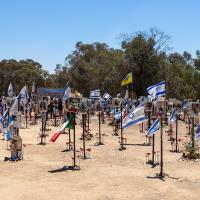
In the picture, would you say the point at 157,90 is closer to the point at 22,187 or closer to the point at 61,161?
the point at 61,161

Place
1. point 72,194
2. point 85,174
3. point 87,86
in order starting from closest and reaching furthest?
point 72,194 < point 85,174 < point 87,86

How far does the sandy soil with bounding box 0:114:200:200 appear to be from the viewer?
14.1 m

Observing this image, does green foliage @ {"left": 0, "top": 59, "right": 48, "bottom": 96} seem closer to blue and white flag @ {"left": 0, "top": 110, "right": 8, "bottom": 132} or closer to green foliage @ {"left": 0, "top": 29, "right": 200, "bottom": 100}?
green foliage @ {"left": 0, "top": 29, "right": 200, "bottom": 100}

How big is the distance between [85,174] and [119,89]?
1719 inches

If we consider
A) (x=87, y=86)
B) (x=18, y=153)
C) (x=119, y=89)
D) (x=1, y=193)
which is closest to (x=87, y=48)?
(x=87, y=86)

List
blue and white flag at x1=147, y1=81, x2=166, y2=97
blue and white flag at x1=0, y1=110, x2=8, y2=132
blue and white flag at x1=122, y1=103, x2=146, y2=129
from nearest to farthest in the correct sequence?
blue and white flag at x1=147, y1=81, x2=166, y2=97, blue and white flag at x1=122, y1=103, x2=146, y2=129, blue and white flag at x1=0, y1=110, x2=8, y2=132

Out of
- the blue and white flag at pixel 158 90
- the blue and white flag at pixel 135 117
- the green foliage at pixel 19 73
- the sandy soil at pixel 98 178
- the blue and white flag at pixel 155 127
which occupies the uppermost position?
the green foliage at pixel 19 73

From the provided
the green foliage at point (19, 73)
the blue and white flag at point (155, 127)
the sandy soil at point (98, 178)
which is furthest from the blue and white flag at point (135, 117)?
the green foliage at point (19, 73)

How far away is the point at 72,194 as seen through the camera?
46.0 feet

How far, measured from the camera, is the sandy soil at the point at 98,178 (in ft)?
46.3

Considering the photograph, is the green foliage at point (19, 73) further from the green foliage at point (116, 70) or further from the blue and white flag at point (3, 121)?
the blue and white flag at point (3, 121)

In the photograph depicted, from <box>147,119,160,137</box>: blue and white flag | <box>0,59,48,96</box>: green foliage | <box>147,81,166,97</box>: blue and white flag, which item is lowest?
<box>147,119,160,137</box>: blue and white flag

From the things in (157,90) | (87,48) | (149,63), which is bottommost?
(157,90)

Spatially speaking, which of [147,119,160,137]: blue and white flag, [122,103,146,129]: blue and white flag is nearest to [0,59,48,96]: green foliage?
[122,103,146,129]: blue and white flag
